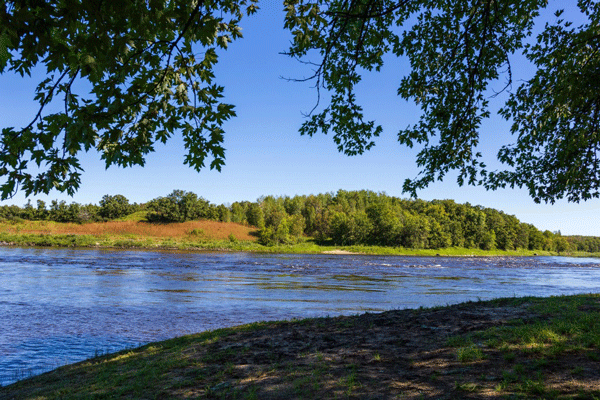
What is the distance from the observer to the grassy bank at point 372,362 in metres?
4.75

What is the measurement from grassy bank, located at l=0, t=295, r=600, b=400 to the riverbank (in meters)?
60.0

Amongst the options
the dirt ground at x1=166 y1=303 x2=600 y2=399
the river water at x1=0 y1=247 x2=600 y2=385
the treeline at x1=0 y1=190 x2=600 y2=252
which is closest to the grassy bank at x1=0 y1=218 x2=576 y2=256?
the treeline at x1=0 y1=190 x2=600 y2=252

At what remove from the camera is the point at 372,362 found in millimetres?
5781

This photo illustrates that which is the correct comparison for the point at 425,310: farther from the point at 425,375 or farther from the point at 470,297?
the point at 470,297

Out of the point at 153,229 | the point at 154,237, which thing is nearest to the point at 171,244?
the point at 154,237

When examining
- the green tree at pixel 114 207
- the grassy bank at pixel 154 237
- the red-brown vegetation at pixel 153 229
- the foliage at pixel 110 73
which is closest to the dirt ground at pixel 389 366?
the foliage at pixel 110 73

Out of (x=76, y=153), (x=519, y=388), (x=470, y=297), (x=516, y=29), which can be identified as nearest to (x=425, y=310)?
(x=519, y=388)

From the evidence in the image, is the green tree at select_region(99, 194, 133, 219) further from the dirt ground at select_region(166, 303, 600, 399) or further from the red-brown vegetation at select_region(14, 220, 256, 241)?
the dirt ground at select_region(166, 303, 600, 399)

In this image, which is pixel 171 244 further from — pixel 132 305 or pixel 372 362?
pixel 372 362

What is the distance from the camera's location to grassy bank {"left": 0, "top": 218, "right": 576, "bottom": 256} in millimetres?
61562

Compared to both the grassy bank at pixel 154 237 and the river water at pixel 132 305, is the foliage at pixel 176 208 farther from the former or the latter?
the river water at pixel 132 305

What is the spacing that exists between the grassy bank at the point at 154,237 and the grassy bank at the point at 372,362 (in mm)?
60528

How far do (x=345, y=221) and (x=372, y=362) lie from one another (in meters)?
91.9

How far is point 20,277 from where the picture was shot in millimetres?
22219
